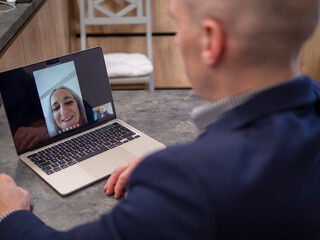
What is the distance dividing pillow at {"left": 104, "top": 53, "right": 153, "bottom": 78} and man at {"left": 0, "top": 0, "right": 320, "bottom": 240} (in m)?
2.07

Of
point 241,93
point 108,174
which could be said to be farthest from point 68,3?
point 241,93

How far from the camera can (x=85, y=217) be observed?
92cm

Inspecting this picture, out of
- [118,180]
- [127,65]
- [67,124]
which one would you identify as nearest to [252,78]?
[118,180]

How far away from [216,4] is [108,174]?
0.58 meters

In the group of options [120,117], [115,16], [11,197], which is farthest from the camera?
[115,16]

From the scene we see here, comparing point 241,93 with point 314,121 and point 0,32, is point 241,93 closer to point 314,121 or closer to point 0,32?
point 314,121

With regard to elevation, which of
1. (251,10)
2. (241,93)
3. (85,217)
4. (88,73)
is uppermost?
(251,10)

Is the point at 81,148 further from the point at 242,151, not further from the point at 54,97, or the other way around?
the point at 242,151

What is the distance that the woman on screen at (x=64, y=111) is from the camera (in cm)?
117

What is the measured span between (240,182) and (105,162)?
1.92ft

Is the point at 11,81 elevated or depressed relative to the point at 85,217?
elevated

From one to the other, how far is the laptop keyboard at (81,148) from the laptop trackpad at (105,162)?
21 millimetres

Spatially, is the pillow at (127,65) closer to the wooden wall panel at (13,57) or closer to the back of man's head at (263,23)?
the wooden wall panel at (13,57)

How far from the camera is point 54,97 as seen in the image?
1.17m
